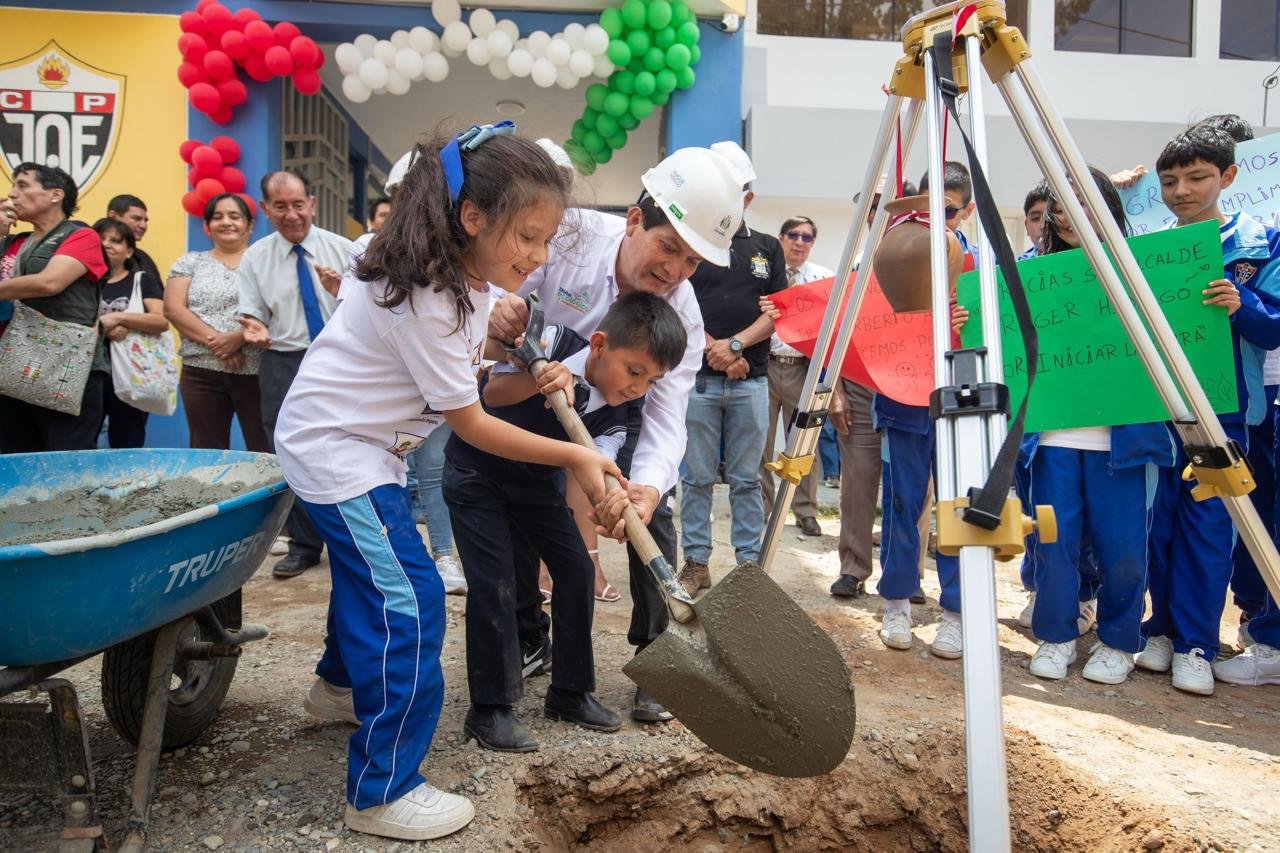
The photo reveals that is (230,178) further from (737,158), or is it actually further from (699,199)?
(699,199)

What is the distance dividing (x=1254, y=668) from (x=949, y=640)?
3.53 feet

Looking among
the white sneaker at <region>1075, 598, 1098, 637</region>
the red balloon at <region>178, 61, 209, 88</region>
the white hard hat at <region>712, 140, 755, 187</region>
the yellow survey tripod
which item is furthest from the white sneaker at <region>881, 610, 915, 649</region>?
the red balloon at <region>178, 61, 209, 88</region>

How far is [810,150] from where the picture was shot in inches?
295

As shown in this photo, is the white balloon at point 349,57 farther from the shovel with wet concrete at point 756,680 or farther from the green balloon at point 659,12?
the shovel with wet concrete at point 756,680

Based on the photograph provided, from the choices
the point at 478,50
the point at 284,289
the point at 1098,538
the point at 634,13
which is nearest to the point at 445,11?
the point at 478,50

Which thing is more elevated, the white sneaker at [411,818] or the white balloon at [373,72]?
the white balloon at [373,72]

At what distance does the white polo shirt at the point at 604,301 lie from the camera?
8.50 ft

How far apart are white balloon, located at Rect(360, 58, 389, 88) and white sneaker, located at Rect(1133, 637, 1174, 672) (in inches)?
235

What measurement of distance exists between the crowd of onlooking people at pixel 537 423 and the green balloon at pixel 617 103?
2.19 metres

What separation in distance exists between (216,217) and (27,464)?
7.48ft

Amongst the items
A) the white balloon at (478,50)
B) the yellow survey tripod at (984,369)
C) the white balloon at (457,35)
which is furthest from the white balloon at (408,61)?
the yellow survey tripod at (984,369)

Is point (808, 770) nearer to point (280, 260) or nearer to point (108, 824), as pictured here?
point (108, 824)

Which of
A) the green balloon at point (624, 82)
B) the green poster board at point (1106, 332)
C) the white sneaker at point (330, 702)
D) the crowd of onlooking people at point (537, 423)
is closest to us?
the crowd of onlooking people at point (537, 423)

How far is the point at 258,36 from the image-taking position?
245 inches
